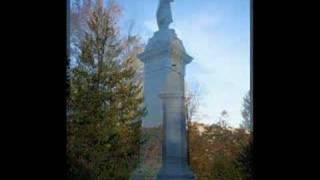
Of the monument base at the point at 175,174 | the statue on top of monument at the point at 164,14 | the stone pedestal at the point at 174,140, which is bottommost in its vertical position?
the monument base at the point at 175,174

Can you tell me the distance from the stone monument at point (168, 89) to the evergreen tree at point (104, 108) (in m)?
0.49

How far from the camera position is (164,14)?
5480 mm

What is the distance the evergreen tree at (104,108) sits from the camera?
6180 millimetres

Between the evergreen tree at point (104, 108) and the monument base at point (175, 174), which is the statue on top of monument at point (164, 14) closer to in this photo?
the evergreen tree at point (104, 108)

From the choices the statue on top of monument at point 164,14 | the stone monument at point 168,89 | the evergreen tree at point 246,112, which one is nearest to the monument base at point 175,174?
the stone monument at point 168,89

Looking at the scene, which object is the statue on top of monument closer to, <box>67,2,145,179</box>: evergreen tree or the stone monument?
the stone monument

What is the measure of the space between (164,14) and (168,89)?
0.73m

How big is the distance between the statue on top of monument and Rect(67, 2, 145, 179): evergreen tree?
985mm

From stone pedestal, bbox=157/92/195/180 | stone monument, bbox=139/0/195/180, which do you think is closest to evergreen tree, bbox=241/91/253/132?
stone monument, bbox=139/0/195/180

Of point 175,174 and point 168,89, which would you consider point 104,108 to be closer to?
point 168,89

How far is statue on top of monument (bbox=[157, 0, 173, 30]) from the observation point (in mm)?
5449
